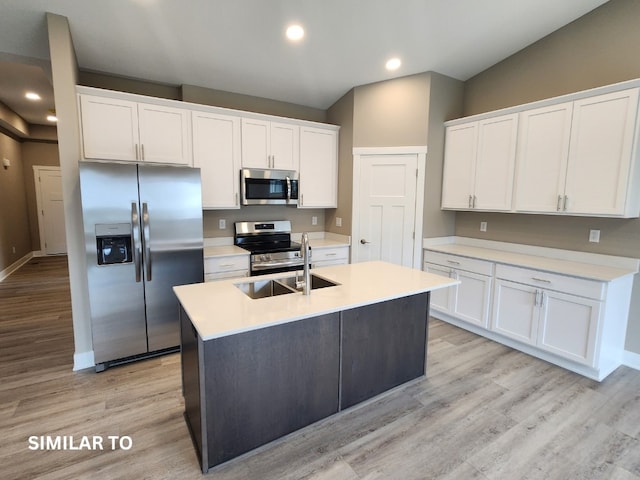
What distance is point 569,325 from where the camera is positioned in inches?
107

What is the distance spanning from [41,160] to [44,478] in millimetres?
7746

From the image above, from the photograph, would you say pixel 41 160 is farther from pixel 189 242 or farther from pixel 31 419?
pixel 31 419

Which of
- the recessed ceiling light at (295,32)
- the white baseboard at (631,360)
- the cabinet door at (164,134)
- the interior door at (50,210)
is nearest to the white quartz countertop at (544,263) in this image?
the white baseboard at (631,360)

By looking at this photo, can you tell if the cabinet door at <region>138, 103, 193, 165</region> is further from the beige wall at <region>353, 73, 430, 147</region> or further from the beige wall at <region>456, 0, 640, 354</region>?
the beige wall at <region>456, 0, 640, 354</region>

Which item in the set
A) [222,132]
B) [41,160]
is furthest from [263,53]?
[41,160]

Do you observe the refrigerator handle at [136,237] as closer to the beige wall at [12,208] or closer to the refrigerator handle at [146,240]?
the refrigerator handle at [146,240]

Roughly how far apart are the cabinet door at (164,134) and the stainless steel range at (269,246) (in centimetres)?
108

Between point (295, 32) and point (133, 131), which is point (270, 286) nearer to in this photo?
point (133, 131)

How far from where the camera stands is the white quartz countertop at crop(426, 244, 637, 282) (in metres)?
2.62

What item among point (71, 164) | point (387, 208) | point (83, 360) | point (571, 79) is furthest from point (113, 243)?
point (571, 79)

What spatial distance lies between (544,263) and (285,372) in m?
2.67

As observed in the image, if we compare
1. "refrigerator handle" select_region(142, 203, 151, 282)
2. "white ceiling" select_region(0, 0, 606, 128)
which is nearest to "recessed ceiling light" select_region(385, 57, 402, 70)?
"white ceiling" select_region(0, 0, 606, 128)

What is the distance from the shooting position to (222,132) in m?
3.55

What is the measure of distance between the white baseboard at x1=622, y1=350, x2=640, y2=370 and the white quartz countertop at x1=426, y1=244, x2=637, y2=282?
30.0 inches
